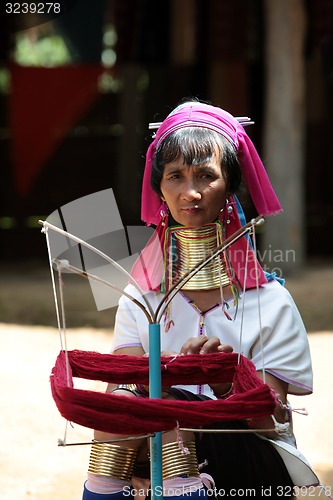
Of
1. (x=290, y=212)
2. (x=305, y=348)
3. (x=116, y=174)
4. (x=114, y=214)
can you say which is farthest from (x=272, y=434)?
(x=116, y=174)

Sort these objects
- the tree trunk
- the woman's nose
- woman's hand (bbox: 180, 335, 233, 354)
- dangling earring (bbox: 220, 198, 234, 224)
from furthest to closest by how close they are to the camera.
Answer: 1. the tree trunk
2. dangling earring (bbox: 220, 198, 234, 224)
3. the woman's nose
4. woman's hand (bbox: 180, 335, 233, 354)

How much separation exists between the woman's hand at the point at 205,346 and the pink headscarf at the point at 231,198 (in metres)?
0.21

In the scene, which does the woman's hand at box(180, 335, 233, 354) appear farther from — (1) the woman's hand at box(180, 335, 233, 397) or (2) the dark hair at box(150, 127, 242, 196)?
(2) the dark hair at box(150, 127, 242, 196)

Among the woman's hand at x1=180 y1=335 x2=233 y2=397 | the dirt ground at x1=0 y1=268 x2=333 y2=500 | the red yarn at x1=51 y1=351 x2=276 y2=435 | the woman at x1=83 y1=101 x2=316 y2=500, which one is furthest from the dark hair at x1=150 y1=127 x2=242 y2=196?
the dirt ground at x1=0 y1=268 x2=333 y2=500

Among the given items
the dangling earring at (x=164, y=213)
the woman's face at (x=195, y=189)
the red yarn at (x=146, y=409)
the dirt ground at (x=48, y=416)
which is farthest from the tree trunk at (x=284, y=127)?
the red yarn at (x=146, y=409)

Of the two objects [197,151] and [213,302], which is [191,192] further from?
[213,302]

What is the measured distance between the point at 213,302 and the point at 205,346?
0.86 ft

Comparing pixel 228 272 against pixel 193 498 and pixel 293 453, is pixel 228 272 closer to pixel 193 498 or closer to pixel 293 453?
pixel 293 453

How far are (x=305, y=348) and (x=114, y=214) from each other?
1.89 ft

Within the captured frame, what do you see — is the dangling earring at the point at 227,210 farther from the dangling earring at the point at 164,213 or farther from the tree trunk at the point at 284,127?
the tree trunk at the point at 284,127

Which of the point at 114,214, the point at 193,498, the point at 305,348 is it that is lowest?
the point at 193,498

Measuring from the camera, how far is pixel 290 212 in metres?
7.86

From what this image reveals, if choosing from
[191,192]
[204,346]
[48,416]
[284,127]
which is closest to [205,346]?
[204,346]

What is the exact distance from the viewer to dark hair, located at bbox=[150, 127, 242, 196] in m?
2.12
